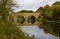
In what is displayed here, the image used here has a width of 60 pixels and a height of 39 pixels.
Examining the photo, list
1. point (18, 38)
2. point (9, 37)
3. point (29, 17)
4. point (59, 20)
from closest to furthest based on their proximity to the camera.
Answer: point (9, 37), point (18, 38), point (59, 20), point (29, 17)

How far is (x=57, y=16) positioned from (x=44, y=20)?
463cm

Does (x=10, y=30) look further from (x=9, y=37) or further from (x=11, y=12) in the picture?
(x=11, y=12)

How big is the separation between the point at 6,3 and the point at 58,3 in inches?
1193

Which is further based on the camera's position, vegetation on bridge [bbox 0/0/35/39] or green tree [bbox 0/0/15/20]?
green tree [bbox 0/0/15/20]

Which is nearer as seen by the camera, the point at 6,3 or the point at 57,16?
the point at 6,3

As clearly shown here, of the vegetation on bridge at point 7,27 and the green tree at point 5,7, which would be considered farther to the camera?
the green tree at point 5,7

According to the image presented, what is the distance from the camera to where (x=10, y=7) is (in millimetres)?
9539

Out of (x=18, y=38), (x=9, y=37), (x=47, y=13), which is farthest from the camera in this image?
(x=47, y=13)

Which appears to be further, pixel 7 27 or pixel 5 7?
pixel 5 7

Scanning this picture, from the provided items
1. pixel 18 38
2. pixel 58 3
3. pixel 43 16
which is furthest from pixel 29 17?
pixel 18 38

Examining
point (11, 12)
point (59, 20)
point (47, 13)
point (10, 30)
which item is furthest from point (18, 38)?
point (47, 13)

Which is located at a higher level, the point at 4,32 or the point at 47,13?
the point at 4,32

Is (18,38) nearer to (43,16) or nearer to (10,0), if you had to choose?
(10,0)

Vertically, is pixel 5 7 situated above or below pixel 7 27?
above
